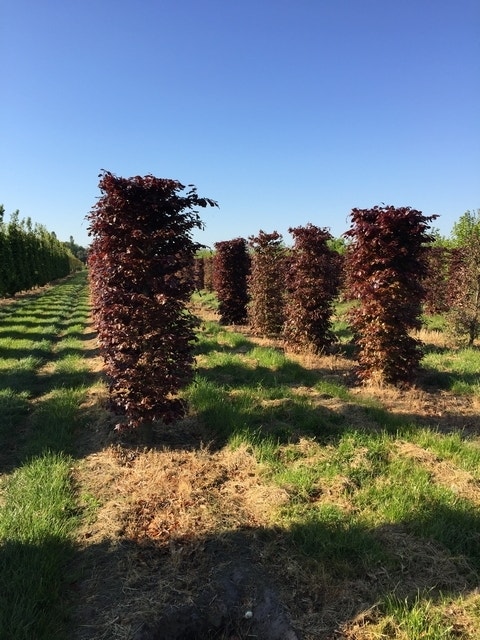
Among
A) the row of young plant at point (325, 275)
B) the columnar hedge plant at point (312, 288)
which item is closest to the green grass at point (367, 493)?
the row of young plant at point (325, 275)

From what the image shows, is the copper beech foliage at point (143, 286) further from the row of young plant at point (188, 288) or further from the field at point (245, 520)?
the field at point (245, 520)

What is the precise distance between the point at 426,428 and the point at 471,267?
7509 millimetres

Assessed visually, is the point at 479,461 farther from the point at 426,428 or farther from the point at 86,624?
the point at 86,624

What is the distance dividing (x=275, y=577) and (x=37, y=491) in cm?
239

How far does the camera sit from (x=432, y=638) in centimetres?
262

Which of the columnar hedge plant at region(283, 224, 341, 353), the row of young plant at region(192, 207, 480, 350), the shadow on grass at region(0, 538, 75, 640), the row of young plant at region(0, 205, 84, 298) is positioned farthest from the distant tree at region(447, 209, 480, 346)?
the row of young plant at region(0, 205, 84, 298)

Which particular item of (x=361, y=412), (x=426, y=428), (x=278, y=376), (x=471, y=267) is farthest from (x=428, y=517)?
(x=471, y=267)

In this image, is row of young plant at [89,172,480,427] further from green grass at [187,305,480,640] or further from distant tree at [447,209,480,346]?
green grass at [187,305,480,640]

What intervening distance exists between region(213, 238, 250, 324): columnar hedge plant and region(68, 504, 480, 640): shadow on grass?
12360 millimetres

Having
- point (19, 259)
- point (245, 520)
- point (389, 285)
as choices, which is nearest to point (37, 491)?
point (245, 520)

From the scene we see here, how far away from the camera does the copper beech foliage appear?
16.4 feet

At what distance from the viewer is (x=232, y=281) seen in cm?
1588

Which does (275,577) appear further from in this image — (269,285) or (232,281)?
(232,281)

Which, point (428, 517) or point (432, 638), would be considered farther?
point (428, 517)
